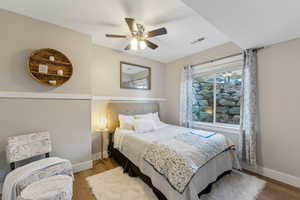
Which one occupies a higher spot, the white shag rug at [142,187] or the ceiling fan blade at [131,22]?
the ceiling fan blade at [131,22]

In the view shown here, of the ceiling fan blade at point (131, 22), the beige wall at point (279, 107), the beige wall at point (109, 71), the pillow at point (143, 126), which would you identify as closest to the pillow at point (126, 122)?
the pillow at point (143, 126)

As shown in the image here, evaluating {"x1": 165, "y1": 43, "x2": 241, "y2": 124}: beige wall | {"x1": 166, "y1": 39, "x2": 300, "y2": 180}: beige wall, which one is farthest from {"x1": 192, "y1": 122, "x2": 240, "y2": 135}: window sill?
{"x1": 165, "y1": 43, "x2": 241, "y2": 124}: beige wall

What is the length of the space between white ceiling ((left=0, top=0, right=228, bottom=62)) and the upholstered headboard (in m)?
1.50

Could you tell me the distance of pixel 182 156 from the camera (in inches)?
62.1

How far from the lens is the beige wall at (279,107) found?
6.81ft

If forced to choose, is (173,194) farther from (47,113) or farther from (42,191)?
(47,113)

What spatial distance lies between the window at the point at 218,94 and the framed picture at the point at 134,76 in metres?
1.37

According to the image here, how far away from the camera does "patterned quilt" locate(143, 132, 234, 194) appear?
146cm

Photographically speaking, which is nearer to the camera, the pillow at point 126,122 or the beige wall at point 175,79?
the pillow at point 126,122

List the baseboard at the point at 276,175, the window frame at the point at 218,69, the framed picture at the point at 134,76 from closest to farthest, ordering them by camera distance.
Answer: the baseboard at the point at 276,175 < the window frame at the point at 218,69 < the framed picture at the point at 134,76

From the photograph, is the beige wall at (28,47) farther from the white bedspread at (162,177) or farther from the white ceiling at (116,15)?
the white bedspread at (162,177)

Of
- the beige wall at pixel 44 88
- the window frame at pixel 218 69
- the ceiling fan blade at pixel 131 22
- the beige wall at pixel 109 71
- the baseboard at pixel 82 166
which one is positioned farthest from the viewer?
the beige wall at pixel 109 71

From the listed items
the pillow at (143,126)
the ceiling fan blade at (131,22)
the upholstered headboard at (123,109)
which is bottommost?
the pillow at (143,126)

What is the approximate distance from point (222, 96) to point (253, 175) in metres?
1.66
